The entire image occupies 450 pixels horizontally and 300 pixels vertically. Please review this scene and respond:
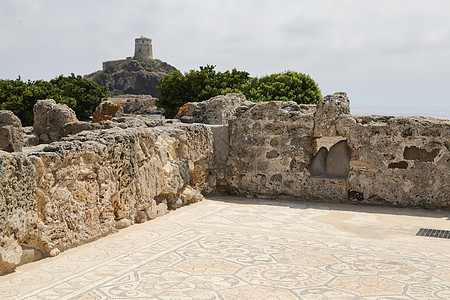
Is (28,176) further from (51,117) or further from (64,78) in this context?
(64,78)

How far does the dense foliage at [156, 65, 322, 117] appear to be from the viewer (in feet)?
83.8

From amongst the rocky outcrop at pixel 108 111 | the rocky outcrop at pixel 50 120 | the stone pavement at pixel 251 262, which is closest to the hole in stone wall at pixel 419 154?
the stone pavement at pixel 251 262

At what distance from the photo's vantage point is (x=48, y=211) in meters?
4.79

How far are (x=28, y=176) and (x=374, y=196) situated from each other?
579 cm

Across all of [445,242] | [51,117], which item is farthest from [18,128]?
[445,242]

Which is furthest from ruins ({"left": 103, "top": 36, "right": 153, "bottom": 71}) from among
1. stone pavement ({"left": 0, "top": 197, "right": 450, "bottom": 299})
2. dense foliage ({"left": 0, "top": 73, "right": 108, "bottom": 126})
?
stone pavement ({"left": 0, "top": 197, "right": 450, "bottom": 299})

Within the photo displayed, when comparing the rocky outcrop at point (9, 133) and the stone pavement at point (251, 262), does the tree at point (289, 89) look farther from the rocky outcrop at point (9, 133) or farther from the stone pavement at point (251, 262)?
the rocky outcrop at point (9, 133)

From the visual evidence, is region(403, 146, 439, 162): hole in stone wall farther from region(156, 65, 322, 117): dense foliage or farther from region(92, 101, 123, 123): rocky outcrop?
A: region(156, 65, 322, 117): dense foliage

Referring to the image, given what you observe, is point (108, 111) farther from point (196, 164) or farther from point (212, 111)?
point (196, 164)

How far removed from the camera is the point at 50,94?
98.1ft

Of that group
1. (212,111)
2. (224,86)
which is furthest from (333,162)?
(224,86)

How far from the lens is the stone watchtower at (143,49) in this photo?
3536 inches

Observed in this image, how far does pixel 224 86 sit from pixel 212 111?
2074 cm

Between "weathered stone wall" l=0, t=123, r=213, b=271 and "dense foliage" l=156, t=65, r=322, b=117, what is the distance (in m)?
18.4
